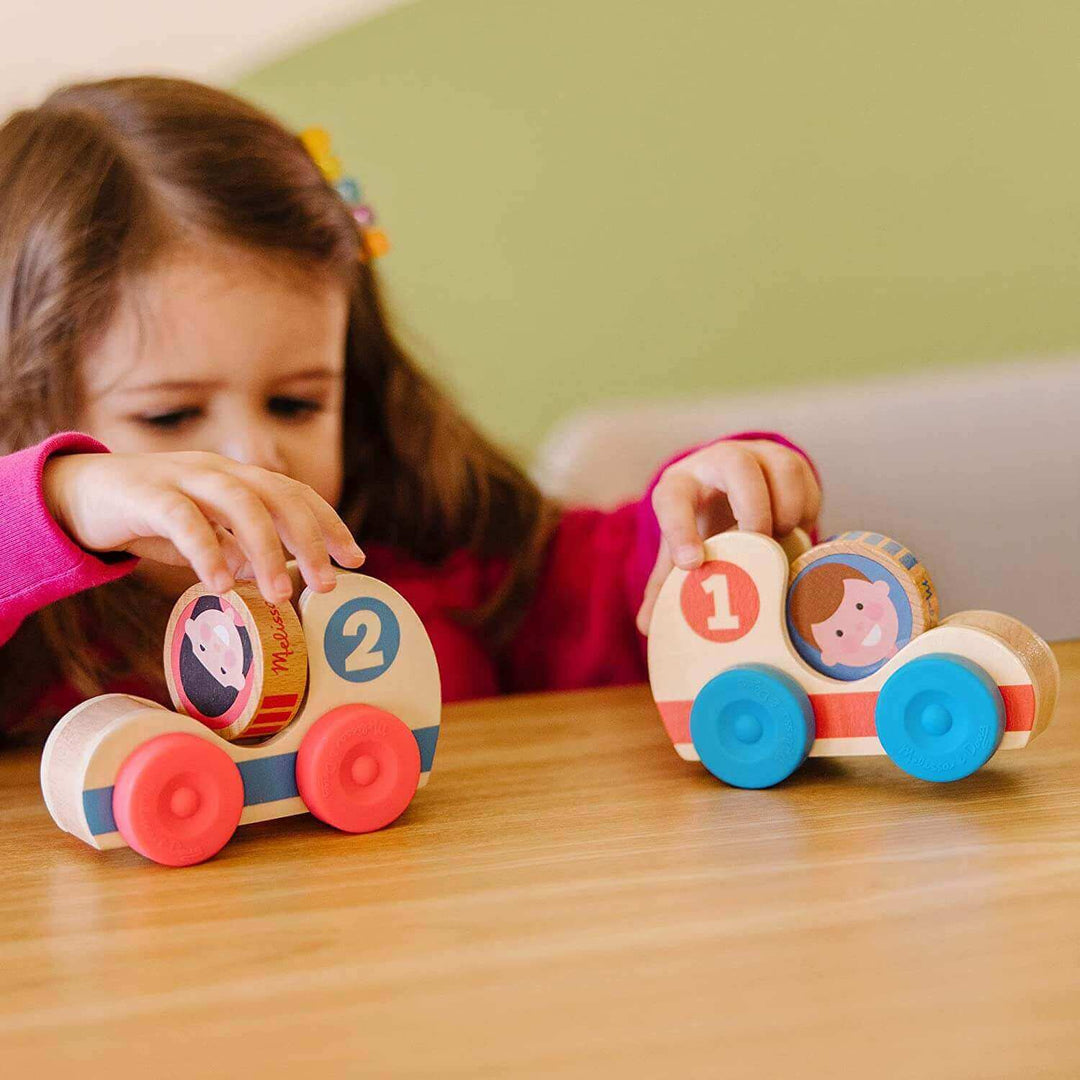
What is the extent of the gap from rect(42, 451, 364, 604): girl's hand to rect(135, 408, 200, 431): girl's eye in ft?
1.03

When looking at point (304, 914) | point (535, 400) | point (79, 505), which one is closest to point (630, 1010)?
point (304, 914)

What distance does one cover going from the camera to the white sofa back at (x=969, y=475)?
4.13 feet

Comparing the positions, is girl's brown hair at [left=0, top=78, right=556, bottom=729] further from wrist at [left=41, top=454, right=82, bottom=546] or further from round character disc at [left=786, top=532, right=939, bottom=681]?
round character disc at [left=786, top=532, right=939, bottom=681]

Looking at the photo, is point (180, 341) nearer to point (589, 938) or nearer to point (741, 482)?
point (741, 482)

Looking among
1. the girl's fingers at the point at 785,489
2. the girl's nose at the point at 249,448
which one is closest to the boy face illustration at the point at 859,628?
the girl's fingers at the point at 785,489

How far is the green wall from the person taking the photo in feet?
4.99

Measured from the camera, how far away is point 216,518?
20.9 inches

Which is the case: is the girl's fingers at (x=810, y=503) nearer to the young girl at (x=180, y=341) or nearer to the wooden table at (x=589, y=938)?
the young girl at (x=180, y=341)

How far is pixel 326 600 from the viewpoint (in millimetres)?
534

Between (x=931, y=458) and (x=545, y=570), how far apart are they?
1.42 feet

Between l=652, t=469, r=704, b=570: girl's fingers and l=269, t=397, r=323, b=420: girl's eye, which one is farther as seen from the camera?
l=269, t=397, r=323, b=420: girl's eye

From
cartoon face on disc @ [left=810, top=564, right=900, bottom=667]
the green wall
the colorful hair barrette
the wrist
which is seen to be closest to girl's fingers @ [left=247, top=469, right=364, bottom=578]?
the wrist

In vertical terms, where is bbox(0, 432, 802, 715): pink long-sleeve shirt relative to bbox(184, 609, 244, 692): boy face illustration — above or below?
below

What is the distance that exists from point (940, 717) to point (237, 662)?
0.98ft
